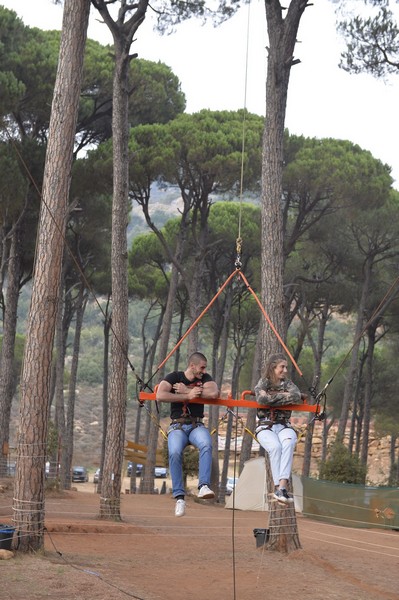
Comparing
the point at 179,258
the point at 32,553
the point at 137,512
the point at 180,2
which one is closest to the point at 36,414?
the point at 32,553

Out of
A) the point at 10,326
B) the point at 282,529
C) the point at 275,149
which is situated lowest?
the point at 282,529

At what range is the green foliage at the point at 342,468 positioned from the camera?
78.9 ft

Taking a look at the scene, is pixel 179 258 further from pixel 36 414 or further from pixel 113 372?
pixel 36 414

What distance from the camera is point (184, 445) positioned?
7852 mm

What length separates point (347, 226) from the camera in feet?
93.6

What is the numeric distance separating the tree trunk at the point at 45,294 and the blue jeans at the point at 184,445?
369 cm

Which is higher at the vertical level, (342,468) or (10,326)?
(10,326)

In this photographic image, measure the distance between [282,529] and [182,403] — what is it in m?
5.63

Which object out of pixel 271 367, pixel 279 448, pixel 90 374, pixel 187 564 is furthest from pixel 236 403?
pixel 90 374

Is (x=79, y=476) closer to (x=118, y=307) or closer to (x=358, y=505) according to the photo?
(x=358, y=505)

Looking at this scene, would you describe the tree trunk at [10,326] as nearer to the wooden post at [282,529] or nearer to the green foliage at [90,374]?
the wooden post at [282,529]

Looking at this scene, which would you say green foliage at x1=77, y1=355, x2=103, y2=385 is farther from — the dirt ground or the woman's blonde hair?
the woman's blonde hair

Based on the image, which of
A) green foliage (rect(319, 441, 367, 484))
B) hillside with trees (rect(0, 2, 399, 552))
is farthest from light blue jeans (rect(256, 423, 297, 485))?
green foliage (rect(319, 441, 367, 484))

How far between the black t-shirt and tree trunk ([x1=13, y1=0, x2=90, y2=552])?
3775mm
